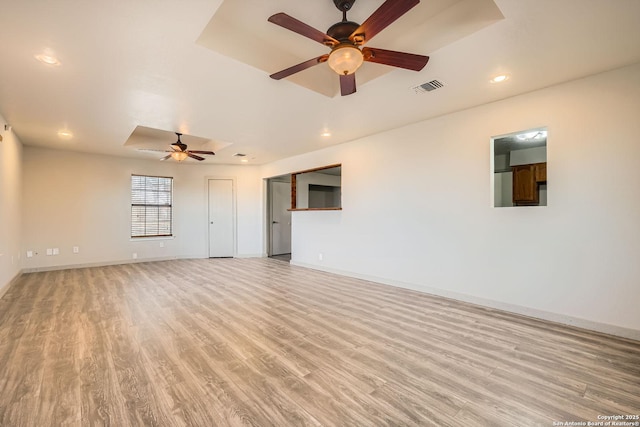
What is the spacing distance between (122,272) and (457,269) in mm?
6441

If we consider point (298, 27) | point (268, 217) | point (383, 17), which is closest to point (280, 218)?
point (268, 217)

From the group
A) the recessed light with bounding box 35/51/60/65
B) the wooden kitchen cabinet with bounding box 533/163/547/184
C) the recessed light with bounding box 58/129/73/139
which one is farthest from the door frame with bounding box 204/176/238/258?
the wooden kitchen cabinet with bounding box 533/163/547/184

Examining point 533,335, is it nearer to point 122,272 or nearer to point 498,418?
point 498,418

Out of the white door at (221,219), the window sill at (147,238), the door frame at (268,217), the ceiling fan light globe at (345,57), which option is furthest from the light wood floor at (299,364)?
the door frame at (268,217)

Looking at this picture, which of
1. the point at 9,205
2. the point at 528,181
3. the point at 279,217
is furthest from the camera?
the point at 279,217

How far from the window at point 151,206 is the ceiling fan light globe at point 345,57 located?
6845 mm

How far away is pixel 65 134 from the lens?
4852mm

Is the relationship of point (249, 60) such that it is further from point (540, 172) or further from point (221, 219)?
point (221, 219)

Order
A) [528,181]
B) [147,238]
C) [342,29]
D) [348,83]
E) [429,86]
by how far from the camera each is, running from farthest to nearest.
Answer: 1. [147,238]
2. [528,181]
3. [429,86]
4. [348,83]
5. [342,29]

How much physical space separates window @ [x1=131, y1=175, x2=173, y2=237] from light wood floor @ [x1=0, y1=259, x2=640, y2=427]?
138 inches

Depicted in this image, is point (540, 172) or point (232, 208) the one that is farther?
point (232, 208)

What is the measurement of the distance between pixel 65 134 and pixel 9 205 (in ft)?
4.70

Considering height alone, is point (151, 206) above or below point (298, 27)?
below

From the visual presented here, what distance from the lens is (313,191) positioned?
24.1 ft
